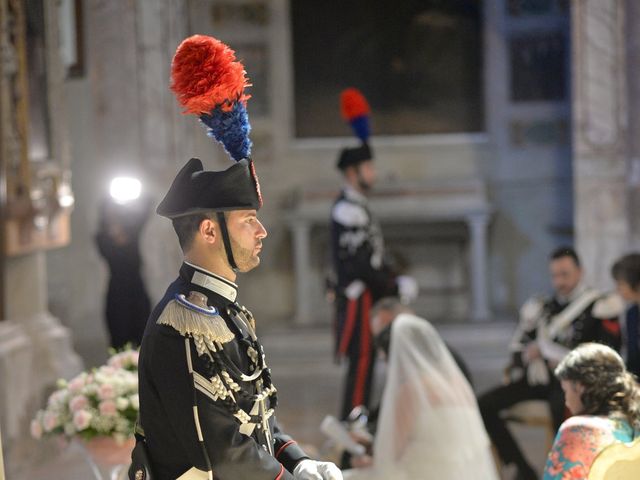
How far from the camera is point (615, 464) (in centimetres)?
274

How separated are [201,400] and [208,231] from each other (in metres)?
0.34

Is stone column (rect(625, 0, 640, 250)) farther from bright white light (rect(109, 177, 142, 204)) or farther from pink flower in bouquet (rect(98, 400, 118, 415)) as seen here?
pink flower in bouquet (rect(98, 400, 118, 415))

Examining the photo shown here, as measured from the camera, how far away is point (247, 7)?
9.05 meters

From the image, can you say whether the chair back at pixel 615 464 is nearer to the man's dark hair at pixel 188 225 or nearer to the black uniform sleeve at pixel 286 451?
Result: the black uniform sleeve at pixel 286 451

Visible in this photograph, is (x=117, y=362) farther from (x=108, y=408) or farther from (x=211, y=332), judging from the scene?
(x=211, y=332)

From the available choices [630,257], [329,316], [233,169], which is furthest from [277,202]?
[233,169]

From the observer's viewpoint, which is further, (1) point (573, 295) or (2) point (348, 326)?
(2) point (348, 326)

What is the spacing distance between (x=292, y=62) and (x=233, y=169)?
697 centimetres

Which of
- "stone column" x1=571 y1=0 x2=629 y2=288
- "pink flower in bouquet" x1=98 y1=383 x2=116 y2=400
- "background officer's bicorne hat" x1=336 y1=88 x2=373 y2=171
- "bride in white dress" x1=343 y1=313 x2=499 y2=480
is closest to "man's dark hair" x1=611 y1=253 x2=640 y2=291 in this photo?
"bride in white dress" x1=343 y1=313 x2=499 y2=480

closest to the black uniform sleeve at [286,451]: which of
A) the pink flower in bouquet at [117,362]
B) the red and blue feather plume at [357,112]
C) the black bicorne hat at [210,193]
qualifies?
the black bicorne hat at [210,193]

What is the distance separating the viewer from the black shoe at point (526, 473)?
15.8 feet

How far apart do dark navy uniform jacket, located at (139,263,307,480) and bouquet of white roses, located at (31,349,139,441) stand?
3.95ft

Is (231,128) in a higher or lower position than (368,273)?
higher

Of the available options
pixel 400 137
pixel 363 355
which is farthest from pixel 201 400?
pixel 400 137
